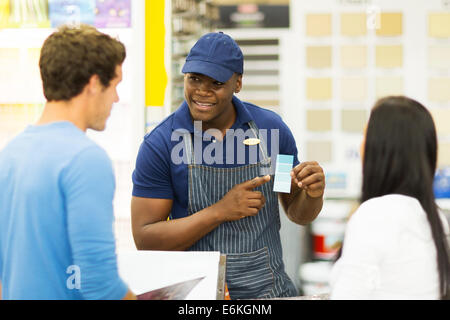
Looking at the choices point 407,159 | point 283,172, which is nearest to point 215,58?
point 283,172

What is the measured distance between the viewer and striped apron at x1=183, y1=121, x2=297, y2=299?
6.76 ft

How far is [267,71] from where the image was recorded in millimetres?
4383

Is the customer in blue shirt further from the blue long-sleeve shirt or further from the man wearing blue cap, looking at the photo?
the man wearing blue cap

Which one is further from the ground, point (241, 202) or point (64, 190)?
point (64, 190)

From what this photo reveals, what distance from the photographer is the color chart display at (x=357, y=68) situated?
4.18 meters

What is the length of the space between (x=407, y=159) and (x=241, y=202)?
696mm

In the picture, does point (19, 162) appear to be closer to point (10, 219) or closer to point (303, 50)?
point (10, 219)

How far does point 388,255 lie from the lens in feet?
4.39

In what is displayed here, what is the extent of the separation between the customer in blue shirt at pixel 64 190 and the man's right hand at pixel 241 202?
2.08 feet

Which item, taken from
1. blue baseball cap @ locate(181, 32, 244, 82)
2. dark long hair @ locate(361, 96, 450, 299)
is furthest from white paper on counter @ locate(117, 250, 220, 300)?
blue baseball cap @ locate(181, 32, 244, 82)

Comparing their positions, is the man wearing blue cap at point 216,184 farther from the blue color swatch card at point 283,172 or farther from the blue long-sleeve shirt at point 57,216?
the blue long-sleeve shirt at point 57,216

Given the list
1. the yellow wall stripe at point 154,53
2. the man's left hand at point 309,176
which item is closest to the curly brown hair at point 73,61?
the man's left hand at point 309,176

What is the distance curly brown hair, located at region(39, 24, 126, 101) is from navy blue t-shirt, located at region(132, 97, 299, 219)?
2.25ft

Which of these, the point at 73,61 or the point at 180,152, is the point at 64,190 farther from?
the point at 180,152
